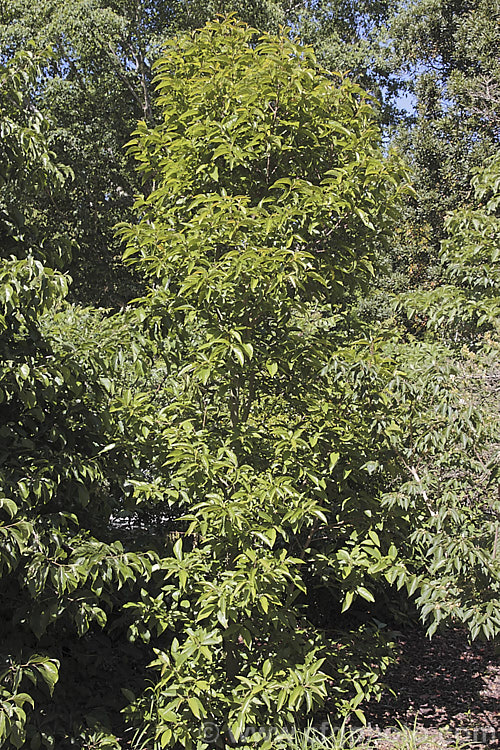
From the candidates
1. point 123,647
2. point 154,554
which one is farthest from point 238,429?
point 123,647

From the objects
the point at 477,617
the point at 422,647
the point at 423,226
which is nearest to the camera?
the point at 477,617

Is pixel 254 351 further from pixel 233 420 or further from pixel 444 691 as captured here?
pixel 444 691

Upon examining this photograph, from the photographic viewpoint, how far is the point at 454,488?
2.96m

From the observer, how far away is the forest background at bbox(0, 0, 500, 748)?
2.57 m

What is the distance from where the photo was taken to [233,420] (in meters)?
3.17

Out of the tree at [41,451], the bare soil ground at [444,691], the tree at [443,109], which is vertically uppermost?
the tree at [443,109]

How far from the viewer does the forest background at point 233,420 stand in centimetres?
257

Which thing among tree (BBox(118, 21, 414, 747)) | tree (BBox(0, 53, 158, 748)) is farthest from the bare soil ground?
tree (BBox(0, 53, 158, 748))

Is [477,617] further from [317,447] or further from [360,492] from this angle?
[317,447]

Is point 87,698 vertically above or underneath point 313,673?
underneath

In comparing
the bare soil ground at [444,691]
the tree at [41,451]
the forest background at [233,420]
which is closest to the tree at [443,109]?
the bare soil ground at [444,691]

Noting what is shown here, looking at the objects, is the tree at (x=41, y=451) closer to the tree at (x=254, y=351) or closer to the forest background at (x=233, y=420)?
the forest background at (x=233, y=420)

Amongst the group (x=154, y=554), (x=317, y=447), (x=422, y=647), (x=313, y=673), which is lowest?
(x=422, y=647)

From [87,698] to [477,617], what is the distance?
205 centimetres
